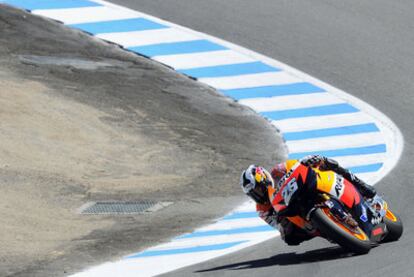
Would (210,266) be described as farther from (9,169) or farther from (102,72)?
(102,72)

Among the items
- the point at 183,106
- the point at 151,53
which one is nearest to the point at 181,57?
the point at 151,53

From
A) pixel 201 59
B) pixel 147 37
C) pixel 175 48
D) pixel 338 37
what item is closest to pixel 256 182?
pixel 201 59

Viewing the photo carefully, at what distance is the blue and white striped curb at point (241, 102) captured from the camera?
1319 centimetres

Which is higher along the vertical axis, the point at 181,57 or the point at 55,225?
the point at 181,57

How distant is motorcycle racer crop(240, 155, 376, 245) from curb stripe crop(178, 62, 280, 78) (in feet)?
26.2

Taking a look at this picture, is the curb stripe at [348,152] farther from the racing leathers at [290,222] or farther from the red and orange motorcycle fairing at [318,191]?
the red and orange motorcycle fairing at [318,191]

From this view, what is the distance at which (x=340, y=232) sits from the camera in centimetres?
1145

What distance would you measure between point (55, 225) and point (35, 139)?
2684mm

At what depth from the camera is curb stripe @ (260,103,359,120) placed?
60.9 feet

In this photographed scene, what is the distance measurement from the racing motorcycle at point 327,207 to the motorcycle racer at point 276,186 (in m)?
0.07

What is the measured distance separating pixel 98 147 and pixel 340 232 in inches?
244

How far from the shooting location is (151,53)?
20797 mm

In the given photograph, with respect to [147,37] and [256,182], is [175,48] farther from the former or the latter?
[256,182]

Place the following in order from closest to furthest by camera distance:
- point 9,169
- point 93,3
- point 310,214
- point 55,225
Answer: point 310,214 < point 55,225 < point 9,169 < point 93,3
